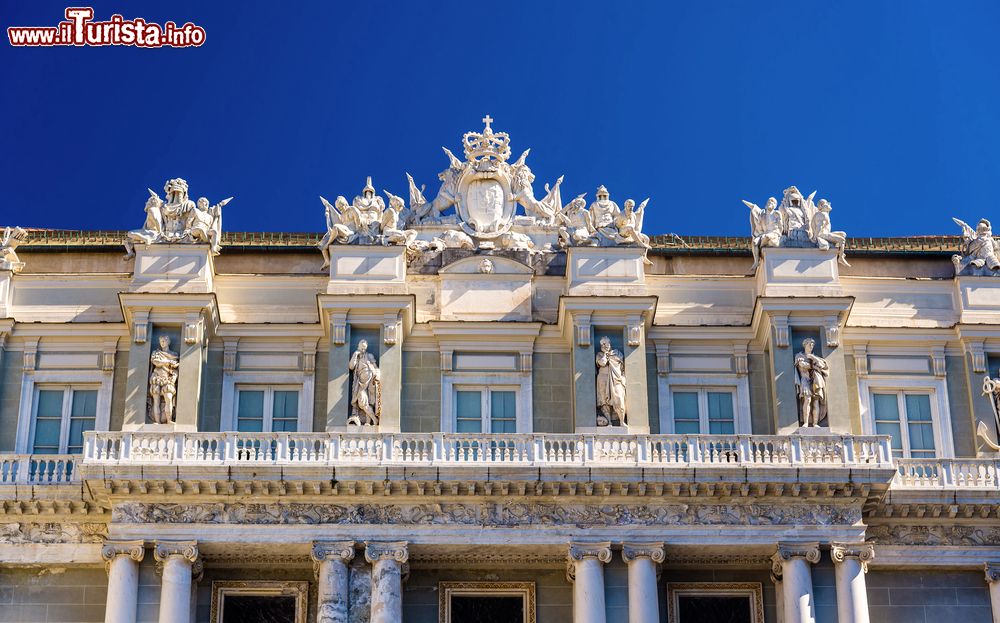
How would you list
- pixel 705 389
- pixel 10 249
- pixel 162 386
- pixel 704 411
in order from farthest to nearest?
pixel 10 249 < pixel 705 389 < pixel 704 411 < pixel 162 386

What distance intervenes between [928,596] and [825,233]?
8405 millimetres

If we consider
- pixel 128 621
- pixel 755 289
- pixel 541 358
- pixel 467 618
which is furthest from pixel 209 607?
pixel 755 289

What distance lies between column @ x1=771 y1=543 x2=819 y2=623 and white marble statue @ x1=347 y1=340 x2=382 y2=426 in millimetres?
8956

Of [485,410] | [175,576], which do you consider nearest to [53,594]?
[175,576]

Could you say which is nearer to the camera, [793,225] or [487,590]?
[487,590]

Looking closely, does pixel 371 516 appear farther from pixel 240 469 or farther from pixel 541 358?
pixel 541 358

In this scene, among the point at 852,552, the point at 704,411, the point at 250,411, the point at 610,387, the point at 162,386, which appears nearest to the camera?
the point at 852,552

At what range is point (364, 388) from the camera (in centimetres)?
4578

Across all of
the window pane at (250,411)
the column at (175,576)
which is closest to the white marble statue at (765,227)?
the window pane at (250,411)

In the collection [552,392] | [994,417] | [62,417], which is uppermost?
[552,392]

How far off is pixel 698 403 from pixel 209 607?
1151 cm

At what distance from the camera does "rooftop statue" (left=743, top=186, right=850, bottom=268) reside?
156ft

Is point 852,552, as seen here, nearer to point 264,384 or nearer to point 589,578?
point 589,578

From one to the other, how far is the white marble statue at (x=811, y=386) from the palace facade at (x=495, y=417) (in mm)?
48
